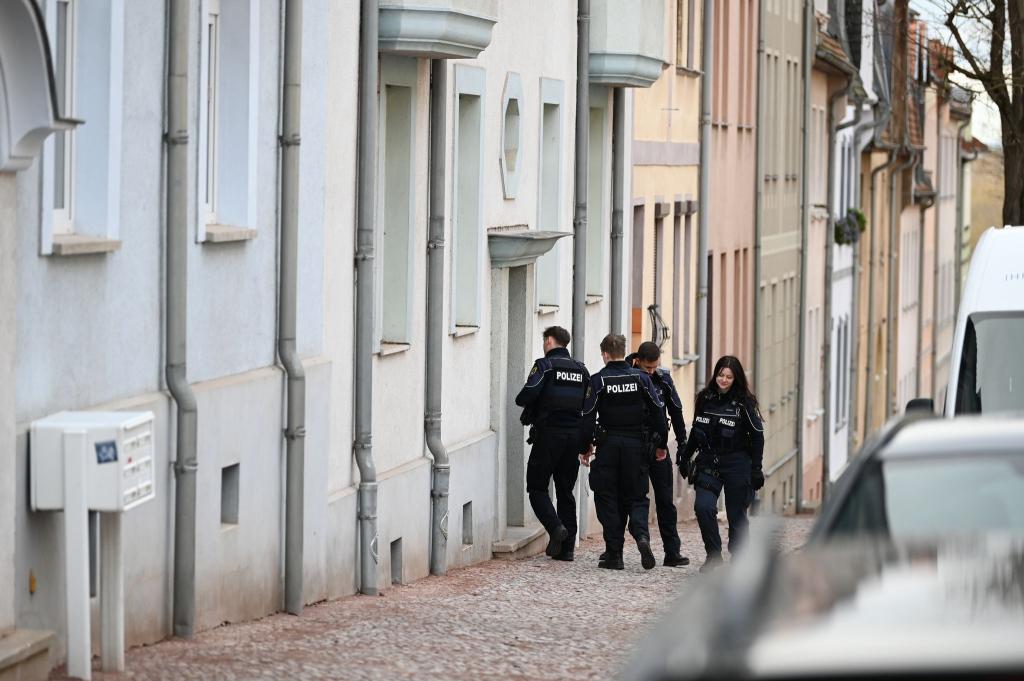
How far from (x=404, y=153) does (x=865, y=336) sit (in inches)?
1482

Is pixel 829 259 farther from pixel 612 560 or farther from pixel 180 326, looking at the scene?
pixel 180 326

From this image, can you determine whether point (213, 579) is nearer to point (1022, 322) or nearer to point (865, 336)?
point (1022, 322)

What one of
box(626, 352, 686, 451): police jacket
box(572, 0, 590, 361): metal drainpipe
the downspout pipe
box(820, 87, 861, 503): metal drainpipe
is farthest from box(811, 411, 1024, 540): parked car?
box(820, 87, 861, 503): metal drainpipe

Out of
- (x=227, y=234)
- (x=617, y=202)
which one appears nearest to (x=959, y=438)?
Result: (x=227, y=234)

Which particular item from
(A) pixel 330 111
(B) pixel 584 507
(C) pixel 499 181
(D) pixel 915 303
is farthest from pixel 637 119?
(D) pixel 915 303

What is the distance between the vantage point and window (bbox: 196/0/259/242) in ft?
42.3

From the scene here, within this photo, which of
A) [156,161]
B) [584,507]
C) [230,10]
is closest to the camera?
[156,161]

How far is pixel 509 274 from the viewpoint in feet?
68.8

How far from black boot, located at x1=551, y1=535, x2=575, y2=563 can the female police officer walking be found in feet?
6.89

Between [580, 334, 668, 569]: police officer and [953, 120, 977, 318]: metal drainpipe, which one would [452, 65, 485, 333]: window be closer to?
[580, 334, 668, 569]: police officer

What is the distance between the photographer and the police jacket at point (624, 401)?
1697 cm

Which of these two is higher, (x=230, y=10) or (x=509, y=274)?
(x=230, y=10)

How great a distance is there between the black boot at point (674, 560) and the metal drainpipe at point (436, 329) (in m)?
1.84

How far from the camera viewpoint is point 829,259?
45.2 meters
